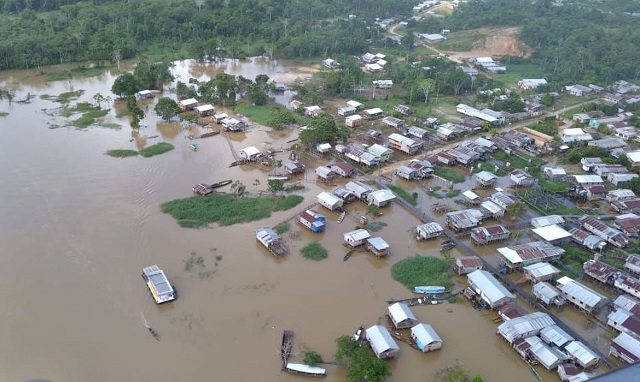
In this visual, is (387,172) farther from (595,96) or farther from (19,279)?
(595,96)

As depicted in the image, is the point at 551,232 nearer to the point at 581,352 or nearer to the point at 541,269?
the point at 541,269

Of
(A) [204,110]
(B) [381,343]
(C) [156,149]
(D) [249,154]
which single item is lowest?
(B) [381,343]

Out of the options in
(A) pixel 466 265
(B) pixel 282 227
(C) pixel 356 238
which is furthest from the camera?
(B) pixel 282 227

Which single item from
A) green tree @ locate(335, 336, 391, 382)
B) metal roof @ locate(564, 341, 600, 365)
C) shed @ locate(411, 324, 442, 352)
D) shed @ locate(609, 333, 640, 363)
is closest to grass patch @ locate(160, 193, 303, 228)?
green tree @ locate(335, 336, 391, 382)

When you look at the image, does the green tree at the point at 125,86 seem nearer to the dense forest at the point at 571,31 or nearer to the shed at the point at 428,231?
the shed at the point at 428,231

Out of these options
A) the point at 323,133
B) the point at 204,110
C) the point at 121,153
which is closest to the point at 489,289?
the point at 323,133

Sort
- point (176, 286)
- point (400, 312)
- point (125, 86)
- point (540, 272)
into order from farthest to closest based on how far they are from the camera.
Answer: point (125, 86) < point (540, 272) < point (176, 286) < point (400, 312)

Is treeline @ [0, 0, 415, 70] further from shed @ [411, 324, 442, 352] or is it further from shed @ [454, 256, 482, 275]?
shed @ [411, 324, 442, 352]

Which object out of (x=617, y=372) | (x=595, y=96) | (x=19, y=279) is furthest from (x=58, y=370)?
(x=595, y=96)
